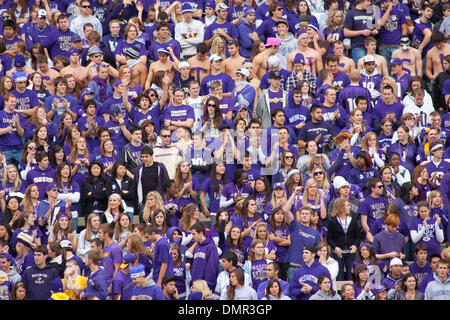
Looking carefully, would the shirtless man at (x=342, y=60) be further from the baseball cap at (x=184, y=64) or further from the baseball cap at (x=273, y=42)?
the baseball cap at (x=184, y=64)

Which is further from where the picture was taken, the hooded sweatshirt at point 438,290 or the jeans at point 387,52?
the jeans at point 387,52

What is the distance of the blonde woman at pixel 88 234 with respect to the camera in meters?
16.7

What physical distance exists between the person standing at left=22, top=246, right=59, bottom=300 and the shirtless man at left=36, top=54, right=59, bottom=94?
5.08 meters

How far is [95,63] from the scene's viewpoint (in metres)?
20.6

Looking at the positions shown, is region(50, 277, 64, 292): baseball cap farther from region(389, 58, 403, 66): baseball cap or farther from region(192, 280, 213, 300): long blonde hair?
region(389, 58, 403, 66): baseball cap

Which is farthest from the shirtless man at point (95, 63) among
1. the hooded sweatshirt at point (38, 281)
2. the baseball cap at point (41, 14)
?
the hooded sweatshirt at point (38, 281)

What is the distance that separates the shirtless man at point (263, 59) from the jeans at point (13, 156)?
4479mm

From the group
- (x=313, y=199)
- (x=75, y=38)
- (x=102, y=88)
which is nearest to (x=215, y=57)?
(x=102, y=88)

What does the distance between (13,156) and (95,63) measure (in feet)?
8.45

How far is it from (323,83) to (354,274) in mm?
4937

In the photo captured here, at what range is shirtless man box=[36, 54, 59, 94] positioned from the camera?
67.1 ft

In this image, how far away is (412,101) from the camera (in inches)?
786

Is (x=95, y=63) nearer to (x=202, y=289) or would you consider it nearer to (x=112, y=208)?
(x=112, y=208)
